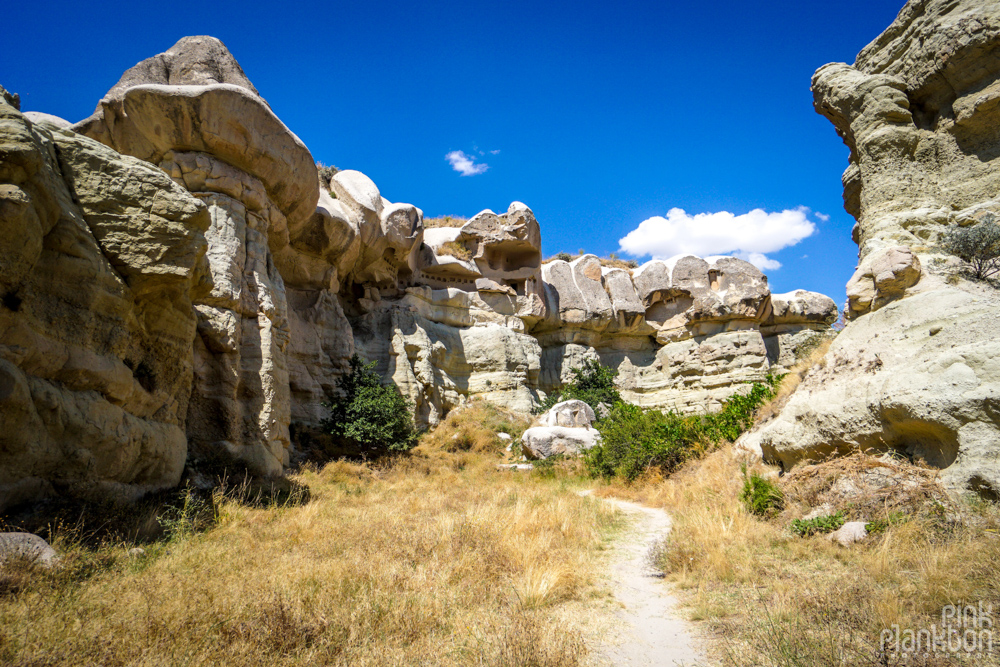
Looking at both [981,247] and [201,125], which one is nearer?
[981,247]

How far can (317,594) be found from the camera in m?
4.09

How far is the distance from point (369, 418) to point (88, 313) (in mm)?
9614

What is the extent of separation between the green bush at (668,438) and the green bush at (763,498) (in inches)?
144

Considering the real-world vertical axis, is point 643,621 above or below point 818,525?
below

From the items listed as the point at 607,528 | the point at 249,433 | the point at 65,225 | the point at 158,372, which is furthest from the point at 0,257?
the point at 607,528

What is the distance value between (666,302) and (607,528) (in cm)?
2273

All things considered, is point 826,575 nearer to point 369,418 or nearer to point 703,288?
point 369,418

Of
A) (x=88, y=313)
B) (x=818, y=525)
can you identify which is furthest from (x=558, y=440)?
(x=88, y=313)

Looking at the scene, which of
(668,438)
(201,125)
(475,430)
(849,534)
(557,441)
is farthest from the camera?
(475,430)

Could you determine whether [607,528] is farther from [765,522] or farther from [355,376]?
[355,376]

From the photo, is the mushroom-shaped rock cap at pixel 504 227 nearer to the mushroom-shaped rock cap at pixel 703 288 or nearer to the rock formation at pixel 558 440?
the mushroom-shaped rock cap at pixel 703 288

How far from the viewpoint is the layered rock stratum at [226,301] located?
524 centimetres

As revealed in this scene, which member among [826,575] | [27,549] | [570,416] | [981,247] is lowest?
[27,549]

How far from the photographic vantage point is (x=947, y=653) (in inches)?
111
